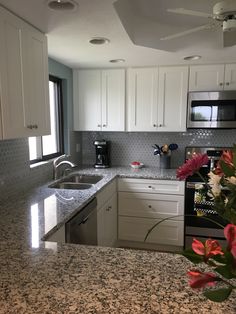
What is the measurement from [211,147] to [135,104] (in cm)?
109

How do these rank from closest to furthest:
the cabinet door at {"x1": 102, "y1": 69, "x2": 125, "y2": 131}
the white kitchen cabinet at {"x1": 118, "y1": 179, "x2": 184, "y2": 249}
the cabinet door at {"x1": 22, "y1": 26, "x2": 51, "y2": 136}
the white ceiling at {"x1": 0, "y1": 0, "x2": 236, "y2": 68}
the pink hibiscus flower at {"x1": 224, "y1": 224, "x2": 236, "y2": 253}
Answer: the pink hibiscus flower at {"x1": 224, "y1": 224, "x2": 236, "y2": 253}
the white ceiling at {"x1": 0, "y1": 0, "x2": 236, "y2": 68}
the cabinet door at {"x1": 22, "y1": 26, "x2": 51, "y2": 136}
the white kitchen cabinet at {"x1": 118, "y1": 179, "x2": 184, "y2": 249}
the cabinet door at {"x1": 102, "y1": 69, "x2": 125, "y2": 131}

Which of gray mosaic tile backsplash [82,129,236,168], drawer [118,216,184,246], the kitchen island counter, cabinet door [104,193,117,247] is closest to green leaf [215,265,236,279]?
the kitchen island counter

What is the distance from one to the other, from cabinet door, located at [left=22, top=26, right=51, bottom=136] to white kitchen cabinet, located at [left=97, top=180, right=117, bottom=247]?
2.76 feet

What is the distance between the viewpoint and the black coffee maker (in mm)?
3346

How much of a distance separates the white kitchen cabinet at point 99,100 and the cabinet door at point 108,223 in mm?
953

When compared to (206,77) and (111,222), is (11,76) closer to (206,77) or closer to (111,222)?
(111,222)

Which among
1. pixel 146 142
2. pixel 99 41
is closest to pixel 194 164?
pixel 99 41

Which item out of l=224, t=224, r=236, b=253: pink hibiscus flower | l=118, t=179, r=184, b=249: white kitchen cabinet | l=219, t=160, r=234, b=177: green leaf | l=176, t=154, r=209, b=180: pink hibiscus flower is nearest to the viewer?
l=224, t=224, r=236, b=253: pink hibiscus flower

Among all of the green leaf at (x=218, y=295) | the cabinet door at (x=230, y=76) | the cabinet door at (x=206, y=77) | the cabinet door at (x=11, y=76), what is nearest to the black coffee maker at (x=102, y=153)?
the cabinet door at (x=206, y=77)

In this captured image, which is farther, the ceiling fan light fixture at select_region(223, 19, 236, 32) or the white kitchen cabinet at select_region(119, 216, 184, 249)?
the white kitchen cabinet at select_region(119, 216, 184, 249)

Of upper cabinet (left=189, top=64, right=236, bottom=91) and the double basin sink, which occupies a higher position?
upper cabinet (left=189, top=64, right=236, bottom=91)

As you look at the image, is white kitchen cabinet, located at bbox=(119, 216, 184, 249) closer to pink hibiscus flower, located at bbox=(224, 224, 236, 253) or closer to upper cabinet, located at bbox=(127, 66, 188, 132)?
upper cabinet, located at bbox=(127, 66, 188, 132)

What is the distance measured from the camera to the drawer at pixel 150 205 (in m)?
2.86

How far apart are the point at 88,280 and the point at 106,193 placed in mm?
1666
